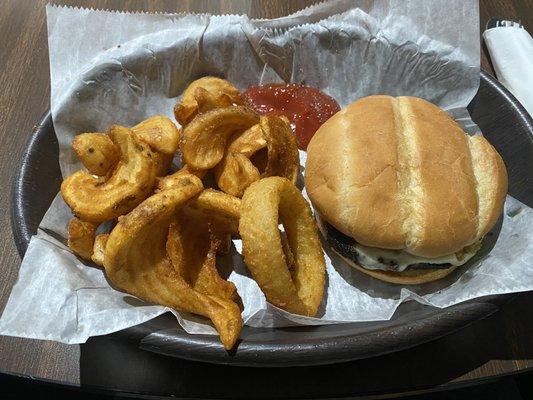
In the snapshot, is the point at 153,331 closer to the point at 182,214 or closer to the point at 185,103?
the point at 182,214

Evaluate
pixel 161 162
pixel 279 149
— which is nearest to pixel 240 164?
pixel 279 149

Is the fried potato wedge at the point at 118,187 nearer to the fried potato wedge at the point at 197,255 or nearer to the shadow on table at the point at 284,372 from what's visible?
the fried potato wedge at the point at 197,255

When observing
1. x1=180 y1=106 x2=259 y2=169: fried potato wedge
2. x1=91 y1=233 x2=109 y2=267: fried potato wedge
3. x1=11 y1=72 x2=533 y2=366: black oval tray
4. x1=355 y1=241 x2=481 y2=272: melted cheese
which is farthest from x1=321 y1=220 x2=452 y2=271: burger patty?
x1=91 y1=233 x2=109 y2=267: fried potato wedge

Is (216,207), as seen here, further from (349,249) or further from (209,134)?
(349,249)

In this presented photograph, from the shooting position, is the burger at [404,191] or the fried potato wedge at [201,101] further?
the fried potato wedge at [201,101]

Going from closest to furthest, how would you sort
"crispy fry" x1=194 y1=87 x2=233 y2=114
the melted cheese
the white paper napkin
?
the melted cheese → "crispy fry" x1=194 y1=87 x2=233 y2=114 → the white paper napkin

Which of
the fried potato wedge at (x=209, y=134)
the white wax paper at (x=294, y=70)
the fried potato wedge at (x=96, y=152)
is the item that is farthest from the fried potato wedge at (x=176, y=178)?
the white wax paper at (x=294, y=70)

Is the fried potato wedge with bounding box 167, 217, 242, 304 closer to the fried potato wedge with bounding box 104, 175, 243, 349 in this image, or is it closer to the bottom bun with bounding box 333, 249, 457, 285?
the fried potato wedge with bounding box 104, 175, 243, 349
